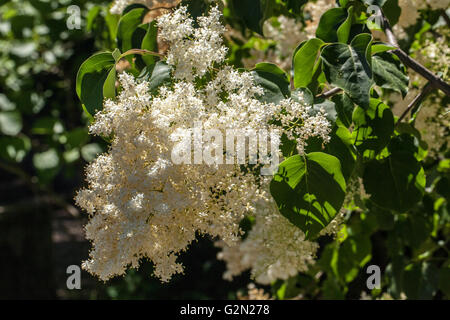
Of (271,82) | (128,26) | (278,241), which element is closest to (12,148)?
(128,26)

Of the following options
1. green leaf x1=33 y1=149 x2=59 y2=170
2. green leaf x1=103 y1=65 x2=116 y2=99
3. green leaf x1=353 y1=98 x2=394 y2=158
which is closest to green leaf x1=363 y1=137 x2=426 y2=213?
green leaf x1=353 y1=98 x2=394 y2=158

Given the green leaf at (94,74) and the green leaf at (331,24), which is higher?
the green leaf at (331,24)

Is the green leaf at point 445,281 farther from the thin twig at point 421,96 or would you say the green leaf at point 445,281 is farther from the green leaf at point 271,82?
the green leaf at point 271,82

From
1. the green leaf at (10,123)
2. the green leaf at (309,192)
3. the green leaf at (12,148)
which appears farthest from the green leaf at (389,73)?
the green leaf at (10,123)

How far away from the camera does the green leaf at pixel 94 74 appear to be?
1.00 metres

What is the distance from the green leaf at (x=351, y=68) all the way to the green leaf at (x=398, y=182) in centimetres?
29

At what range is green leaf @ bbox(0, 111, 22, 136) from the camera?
2.64m

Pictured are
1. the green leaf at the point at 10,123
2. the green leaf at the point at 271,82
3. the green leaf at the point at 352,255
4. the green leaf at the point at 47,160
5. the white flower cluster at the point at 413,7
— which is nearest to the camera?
the green leaf at the point at 271,82

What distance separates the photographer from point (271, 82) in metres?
0.97

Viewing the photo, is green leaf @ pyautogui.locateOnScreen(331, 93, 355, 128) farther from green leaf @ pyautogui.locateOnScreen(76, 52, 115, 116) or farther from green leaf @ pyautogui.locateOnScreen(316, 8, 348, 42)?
green leaf @ pyautogui.locateOnScreen(76, 52, 115, 116)

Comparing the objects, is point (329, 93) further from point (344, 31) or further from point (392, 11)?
point (392, 11)

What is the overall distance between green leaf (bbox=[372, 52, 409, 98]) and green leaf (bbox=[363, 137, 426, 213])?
0.18 m

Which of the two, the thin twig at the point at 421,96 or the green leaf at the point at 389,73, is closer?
the green leaf at the point at 389,73

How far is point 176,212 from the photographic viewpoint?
823mm
